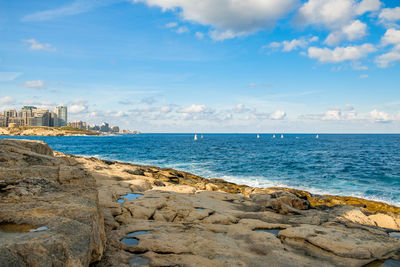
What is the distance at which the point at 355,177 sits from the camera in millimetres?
33938

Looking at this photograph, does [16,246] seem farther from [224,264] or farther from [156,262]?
[224,264]

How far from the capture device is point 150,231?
8984mm

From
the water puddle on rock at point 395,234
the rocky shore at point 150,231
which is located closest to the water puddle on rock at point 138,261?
the rocky shore at point 150,231

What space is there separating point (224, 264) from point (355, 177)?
3380cm

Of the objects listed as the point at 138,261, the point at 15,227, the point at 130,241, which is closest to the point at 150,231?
the point at 130,241

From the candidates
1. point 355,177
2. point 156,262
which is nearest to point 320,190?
point 355,177

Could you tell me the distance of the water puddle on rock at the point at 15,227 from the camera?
5141mm

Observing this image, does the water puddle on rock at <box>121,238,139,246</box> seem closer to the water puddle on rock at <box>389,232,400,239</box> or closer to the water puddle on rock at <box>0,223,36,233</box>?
the water puddle on rock at <box>0,223,36,233</box>

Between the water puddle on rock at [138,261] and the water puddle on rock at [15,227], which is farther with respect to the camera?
the water puddle on rock at [138,261]

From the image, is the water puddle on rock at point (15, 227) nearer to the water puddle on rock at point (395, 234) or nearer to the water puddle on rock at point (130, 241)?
the water puddle on rock at point (130, 241)

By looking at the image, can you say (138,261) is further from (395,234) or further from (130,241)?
(395,234)

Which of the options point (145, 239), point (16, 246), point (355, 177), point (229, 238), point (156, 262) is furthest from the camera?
point (355, 177)

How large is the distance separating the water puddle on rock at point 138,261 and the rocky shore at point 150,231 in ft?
0.08

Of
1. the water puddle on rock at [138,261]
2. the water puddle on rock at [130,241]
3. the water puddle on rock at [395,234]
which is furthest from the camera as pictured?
the water puddle on rock at [395,234]
